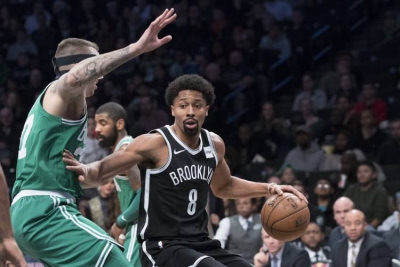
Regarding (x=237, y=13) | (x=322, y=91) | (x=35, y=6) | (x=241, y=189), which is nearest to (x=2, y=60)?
(x=35, y=6)

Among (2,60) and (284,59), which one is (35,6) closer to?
(2,60)

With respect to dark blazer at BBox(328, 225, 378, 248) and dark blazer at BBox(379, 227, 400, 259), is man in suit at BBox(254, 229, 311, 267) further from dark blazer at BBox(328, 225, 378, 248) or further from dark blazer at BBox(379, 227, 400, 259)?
dark blazer at BBox(379, 227, 400, 259)

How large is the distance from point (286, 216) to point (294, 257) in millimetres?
3255

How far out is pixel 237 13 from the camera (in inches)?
666

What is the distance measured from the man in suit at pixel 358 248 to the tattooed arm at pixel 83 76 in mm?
4352

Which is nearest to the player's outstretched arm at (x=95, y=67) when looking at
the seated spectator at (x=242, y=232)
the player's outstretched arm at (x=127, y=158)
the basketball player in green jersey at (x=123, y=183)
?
the player's outstretched arm at (x=127, y=158)

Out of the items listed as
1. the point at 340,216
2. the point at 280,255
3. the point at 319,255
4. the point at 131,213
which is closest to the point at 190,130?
the point at 131,213

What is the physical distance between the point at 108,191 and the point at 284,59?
6.43 meters

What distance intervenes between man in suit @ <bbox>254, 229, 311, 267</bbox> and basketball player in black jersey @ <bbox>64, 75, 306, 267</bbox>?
3.15 meters

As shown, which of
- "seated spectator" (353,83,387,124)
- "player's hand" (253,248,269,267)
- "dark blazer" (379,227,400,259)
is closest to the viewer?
"player's hand" (253,248,269,267)

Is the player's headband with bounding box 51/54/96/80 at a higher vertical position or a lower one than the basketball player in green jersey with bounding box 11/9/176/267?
higher

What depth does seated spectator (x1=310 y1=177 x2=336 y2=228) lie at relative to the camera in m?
11.2

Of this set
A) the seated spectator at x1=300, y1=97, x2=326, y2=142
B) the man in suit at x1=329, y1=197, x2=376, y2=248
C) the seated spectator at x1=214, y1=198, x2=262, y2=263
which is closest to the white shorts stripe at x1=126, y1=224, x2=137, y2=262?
the seated spectator at x1=214, y1=198, x2=262, y2=263

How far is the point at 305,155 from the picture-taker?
12648mm
